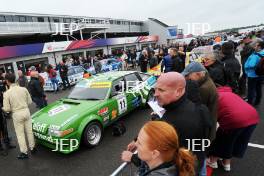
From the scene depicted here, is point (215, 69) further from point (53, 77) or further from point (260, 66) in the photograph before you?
point (53, 77)

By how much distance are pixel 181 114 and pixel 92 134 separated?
3.45 metres

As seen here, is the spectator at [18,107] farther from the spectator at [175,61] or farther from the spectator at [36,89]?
the spectator at [175,61]

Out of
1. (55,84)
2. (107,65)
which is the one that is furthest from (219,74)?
(107,65)

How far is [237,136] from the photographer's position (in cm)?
310

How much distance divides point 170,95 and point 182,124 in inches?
11.3

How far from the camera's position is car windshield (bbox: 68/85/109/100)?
559 cm

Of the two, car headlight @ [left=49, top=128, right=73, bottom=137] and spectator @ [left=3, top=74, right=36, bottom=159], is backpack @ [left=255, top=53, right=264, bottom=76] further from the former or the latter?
spectator @ [left=3, top=74, right=36, bottom=159]

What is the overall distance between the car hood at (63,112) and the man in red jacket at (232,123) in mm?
2845

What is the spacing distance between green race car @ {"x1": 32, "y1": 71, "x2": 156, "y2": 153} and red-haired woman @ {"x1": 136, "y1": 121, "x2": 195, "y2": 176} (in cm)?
323

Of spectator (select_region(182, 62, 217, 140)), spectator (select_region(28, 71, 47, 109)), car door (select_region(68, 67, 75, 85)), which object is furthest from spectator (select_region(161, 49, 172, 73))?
car door (select_region(68, 67, 75, 85))

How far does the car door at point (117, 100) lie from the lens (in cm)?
554

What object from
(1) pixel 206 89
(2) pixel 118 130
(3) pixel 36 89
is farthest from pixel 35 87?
(1) pixel 206 89

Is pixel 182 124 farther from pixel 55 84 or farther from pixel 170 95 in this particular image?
pixel 55 84

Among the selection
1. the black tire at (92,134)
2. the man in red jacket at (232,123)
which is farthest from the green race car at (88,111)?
the man in red jacket at (232,123)
